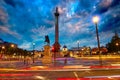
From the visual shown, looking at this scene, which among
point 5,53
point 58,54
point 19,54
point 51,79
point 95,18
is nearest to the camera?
point 51,79

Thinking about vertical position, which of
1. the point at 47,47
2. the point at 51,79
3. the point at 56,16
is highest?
the point at 56,16

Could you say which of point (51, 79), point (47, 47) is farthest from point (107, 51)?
point (51, 79)

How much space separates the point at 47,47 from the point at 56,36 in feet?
262

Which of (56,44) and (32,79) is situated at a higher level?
(56,44)

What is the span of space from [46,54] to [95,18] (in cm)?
2192

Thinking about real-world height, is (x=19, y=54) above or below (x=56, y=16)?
below

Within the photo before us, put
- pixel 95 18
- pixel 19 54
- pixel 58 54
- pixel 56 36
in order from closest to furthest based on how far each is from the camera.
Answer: pixel 95 18 < pixel 58 54 < pixel 56 36 < pixel 19 54

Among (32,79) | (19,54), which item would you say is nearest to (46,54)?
(32,79)

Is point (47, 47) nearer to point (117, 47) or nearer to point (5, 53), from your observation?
point (117, 47)

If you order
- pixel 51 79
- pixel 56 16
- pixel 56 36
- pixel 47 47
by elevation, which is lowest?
pixel 51 79

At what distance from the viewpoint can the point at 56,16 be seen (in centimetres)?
14025

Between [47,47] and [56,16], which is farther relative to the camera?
[56,16]

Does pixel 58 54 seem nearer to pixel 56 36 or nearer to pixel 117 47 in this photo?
pixel 56 36

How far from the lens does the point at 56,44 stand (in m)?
140
